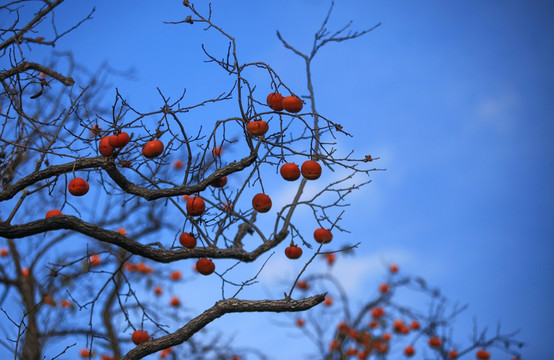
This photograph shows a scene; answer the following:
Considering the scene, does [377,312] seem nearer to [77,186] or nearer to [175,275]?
[175,275]

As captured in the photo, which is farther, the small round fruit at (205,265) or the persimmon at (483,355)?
the persimmon at (483,355)

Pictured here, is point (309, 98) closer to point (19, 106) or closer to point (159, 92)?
point (159, 92)

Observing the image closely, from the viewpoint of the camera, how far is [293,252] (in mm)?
3646

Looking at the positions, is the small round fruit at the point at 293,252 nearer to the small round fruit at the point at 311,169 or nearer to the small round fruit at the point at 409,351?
→ the small round fruit at the point at 311,169

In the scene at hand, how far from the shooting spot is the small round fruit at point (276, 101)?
2924 millimetres

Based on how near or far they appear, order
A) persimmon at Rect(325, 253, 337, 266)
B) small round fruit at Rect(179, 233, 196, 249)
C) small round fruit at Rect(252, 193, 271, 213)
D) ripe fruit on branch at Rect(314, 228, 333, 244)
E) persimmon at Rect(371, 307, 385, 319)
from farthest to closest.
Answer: persimmon at Rect(371, 307, 385, 319) → persimmon at Rect(325, 253, 337, 266) → ripe fruit on branch at Rect(314, 228, 333, 244) → small round fruit at Rect(179, 233, 196, 249) → small round fruit at Rect(252, 193, 271, 213)

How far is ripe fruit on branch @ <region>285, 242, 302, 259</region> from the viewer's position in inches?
143

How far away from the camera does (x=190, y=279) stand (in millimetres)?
7406

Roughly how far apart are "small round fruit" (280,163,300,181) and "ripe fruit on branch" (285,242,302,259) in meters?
0.86

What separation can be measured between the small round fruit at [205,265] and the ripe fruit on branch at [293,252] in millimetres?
572

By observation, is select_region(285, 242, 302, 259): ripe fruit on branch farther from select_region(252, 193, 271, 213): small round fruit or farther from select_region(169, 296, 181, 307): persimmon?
select_region(169, 296, 181, 307): persimmon

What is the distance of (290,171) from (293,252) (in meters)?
0.93

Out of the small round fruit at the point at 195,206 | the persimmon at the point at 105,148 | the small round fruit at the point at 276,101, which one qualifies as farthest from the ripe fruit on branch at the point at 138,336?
the small round fruit at the point at 276,101

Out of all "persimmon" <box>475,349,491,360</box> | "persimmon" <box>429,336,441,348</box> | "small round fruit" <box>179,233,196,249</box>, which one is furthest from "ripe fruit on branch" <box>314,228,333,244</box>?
"persimmon" <box>475,349,491,360</box>
